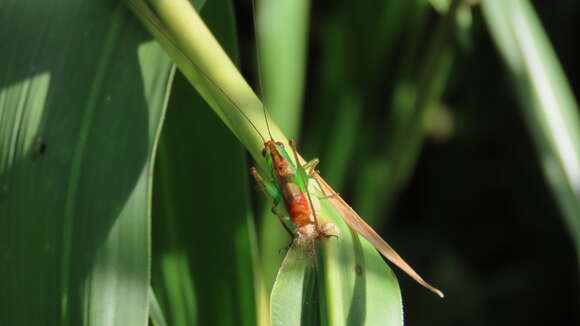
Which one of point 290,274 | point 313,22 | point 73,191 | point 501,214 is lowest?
point 290,274

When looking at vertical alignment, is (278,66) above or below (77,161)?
above

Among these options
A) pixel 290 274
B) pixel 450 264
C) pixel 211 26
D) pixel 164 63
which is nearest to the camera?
pixel 290 274

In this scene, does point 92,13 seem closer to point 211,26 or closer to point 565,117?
point 211,26

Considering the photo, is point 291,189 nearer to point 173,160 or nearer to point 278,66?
point 173,160

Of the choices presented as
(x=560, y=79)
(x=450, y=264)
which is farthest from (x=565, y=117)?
(x=450, y=264)

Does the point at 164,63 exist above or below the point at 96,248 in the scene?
above

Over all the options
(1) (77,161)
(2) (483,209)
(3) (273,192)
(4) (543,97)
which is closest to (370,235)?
(3) (273,192)

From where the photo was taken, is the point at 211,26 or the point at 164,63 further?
the point at 211,26
